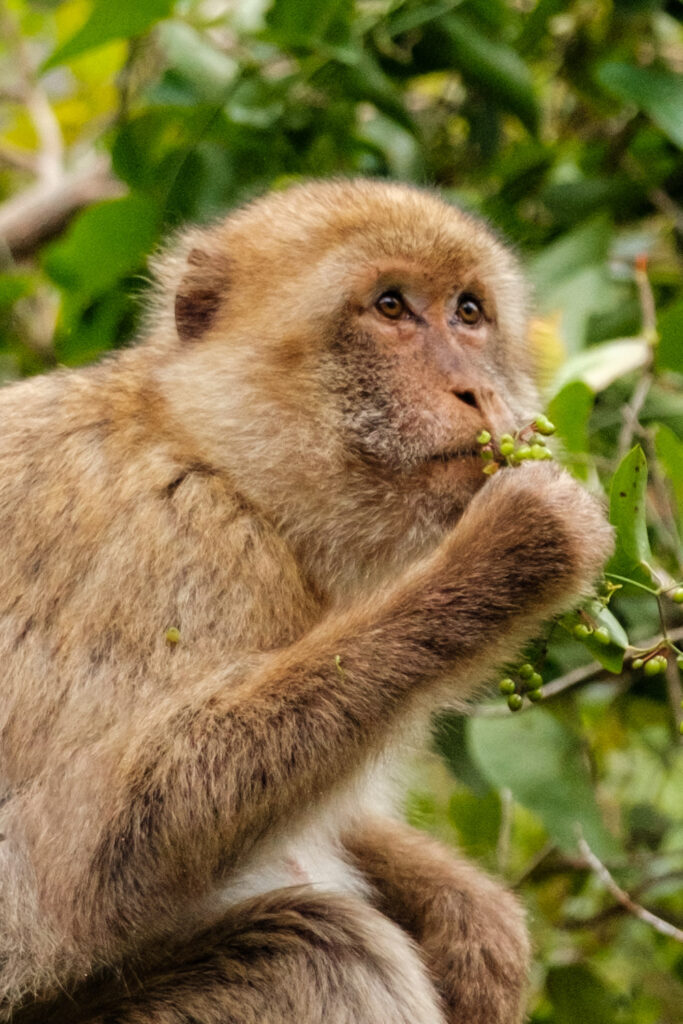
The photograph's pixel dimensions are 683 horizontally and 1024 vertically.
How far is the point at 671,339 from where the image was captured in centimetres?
316

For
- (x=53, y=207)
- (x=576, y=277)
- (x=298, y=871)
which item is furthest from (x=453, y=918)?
(x=53, y=207)

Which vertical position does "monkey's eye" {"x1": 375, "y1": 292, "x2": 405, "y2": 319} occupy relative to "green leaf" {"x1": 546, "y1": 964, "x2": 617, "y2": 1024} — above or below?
above

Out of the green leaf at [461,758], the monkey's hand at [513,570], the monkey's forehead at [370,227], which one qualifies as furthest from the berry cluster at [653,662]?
the green leaf at [461,758]

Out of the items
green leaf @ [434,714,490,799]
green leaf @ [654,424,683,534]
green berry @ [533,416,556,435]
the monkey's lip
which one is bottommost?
green leaf @ [434,714,490,799]

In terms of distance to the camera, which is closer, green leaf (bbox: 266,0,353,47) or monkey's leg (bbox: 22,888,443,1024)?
monkey's leg (bbox: 22,888,443,1024)

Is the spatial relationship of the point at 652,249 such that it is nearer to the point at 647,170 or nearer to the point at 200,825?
the point at 647,170

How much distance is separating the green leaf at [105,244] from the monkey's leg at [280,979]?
217cm

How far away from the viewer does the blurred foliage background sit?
3.28 meters

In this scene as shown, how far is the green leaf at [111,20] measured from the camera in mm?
3383

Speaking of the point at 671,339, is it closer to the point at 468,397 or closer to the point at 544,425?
the point at 468,397

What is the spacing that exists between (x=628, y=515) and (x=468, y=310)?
76cm

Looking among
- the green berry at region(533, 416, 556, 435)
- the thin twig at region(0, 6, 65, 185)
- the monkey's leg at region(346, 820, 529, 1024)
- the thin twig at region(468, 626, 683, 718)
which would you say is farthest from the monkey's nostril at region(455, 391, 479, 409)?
the thin twig at region(0, 6, 65, 185)

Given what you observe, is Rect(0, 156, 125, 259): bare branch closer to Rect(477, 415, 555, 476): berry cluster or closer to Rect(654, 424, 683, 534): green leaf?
Rect(477, 415, 555, 476): berry cluster

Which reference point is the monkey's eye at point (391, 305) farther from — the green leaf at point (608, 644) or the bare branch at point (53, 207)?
the bare branch at point (53, 207)
